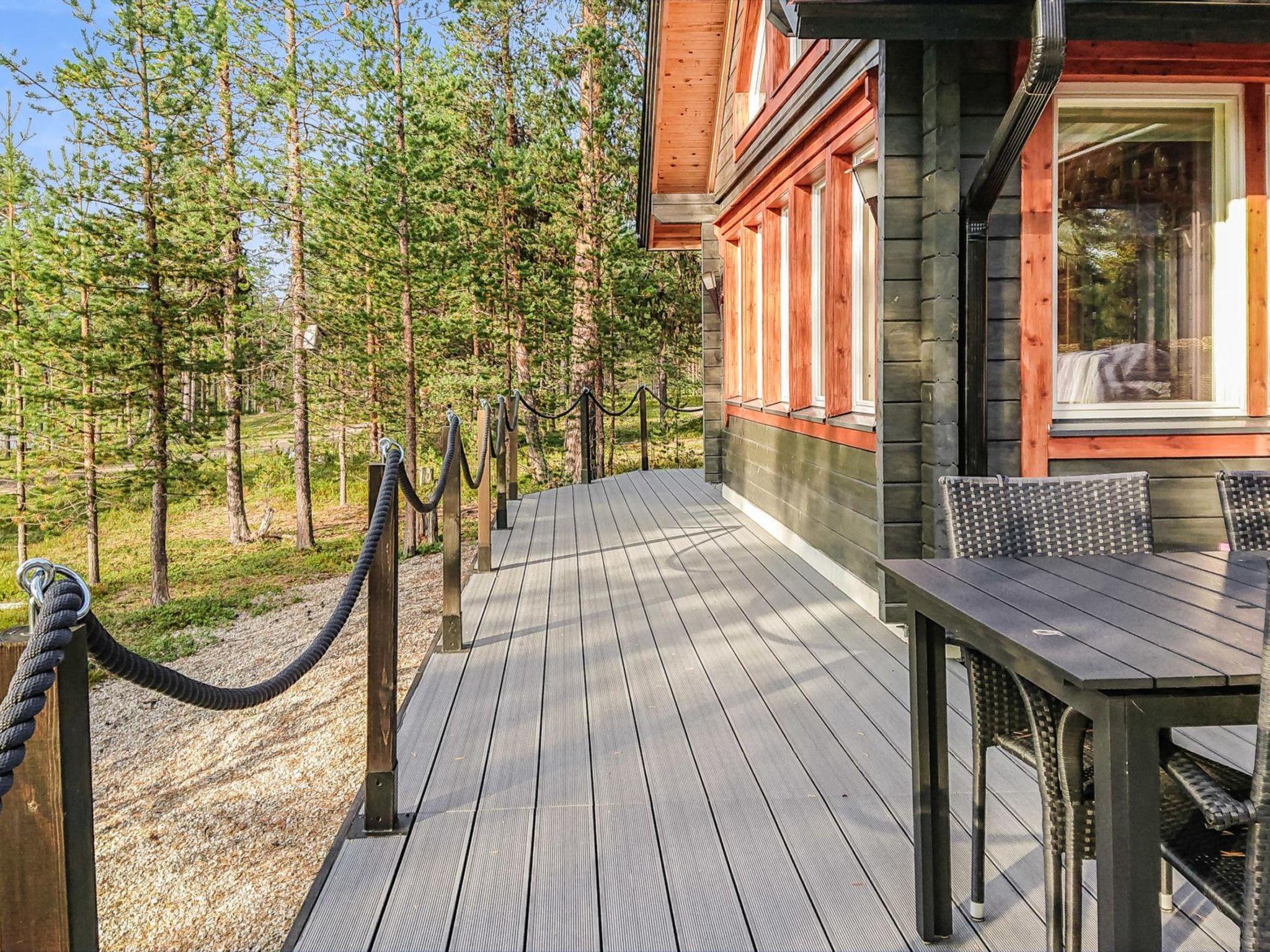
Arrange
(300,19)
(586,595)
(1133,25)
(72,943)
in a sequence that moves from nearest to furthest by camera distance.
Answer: (72,943), (1133,25), (586,595), (300,19)

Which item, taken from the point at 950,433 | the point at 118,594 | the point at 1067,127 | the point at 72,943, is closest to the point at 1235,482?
the point at 950,433

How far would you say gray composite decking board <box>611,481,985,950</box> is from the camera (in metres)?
2.02

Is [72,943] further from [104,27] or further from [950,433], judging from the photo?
[104,27]

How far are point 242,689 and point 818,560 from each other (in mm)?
4299

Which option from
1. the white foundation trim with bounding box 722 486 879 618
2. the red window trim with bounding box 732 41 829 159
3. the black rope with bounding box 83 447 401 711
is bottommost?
the white foundation trim with bounding box 722 486 879 618

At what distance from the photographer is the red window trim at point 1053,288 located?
3.87 meters

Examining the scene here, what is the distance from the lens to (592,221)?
14656 mm

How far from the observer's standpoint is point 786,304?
667 cm

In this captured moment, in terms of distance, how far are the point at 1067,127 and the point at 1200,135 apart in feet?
1.84

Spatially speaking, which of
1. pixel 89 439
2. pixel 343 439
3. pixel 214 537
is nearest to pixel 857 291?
pixel 89 439

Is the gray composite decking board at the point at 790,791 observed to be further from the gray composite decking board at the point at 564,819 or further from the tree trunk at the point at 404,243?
the tree trunk at the point at 404,243

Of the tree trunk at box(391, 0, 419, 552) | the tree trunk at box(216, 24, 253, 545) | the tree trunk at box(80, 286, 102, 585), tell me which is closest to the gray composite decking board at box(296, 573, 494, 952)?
the tree trunk at box(391, 0, 419, 552)

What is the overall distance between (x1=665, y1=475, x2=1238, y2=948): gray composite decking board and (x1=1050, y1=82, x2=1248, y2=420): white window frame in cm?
133

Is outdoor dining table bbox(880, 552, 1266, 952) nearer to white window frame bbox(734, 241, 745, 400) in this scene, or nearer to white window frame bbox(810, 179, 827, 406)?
white window frame bbox(810, 179, 827, 406)
